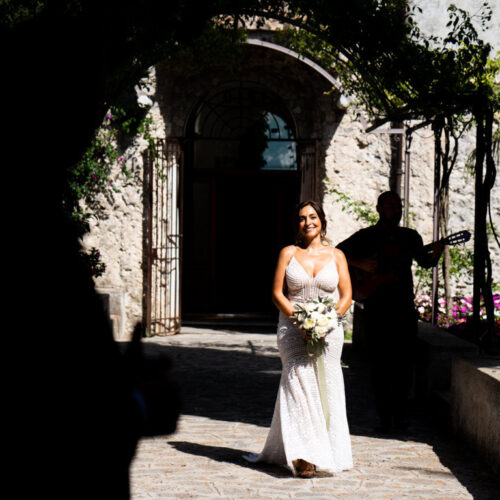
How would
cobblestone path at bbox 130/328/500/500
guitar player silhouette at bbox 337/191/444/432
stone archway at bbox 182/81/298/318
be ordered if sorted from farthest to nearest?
stone archway at bbox 182/81/298/318 < guitar player silhouette at bbox 337/191/444/432 < cobblestone path at bbox 130/328/500/500

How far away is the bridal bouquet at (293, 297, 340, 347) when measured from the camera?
506cm

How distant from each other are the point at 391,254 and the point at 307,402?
1.90 meters

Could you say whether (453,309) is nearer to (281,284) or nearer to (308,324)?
(281,284)

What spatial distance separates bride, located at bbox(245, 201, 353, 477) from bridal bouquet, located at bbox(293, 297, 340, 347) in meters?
0.07

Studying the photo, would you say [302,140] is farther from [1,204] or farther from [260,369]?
[1,204]

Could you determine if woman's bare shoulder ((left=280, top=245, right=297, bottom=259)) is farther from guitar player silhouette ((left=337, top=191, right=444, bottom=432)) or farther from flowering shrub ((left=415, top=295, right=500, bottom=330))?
→ flowering shrub ((left=415, top=295, right=500, bottom=330))

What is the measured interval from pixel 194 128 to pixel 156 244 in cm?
231

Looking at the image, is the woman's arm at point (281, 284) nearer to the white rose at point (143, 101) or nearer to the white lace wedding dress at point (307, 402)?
the white lace wedding dress at point (307, 402)

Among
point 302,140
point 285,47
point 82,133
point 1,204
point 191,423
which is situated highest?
point 285,47

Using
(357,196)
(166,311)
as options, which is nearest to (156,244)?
(166,311)

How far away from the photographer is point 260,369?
30.5 ft

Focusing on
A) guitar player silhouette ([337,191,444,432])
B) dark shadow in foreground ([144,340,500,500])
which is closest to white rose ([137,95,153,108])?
dark shadow in foreground ([144,340,500,500])

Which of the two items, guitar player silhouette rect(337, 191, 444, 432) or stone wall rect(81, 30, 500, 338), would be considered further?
stone wall rect(81, 30, 500, 338)

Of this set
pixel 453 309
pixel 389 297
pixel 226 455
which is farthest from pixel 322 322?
pixel 453 309
